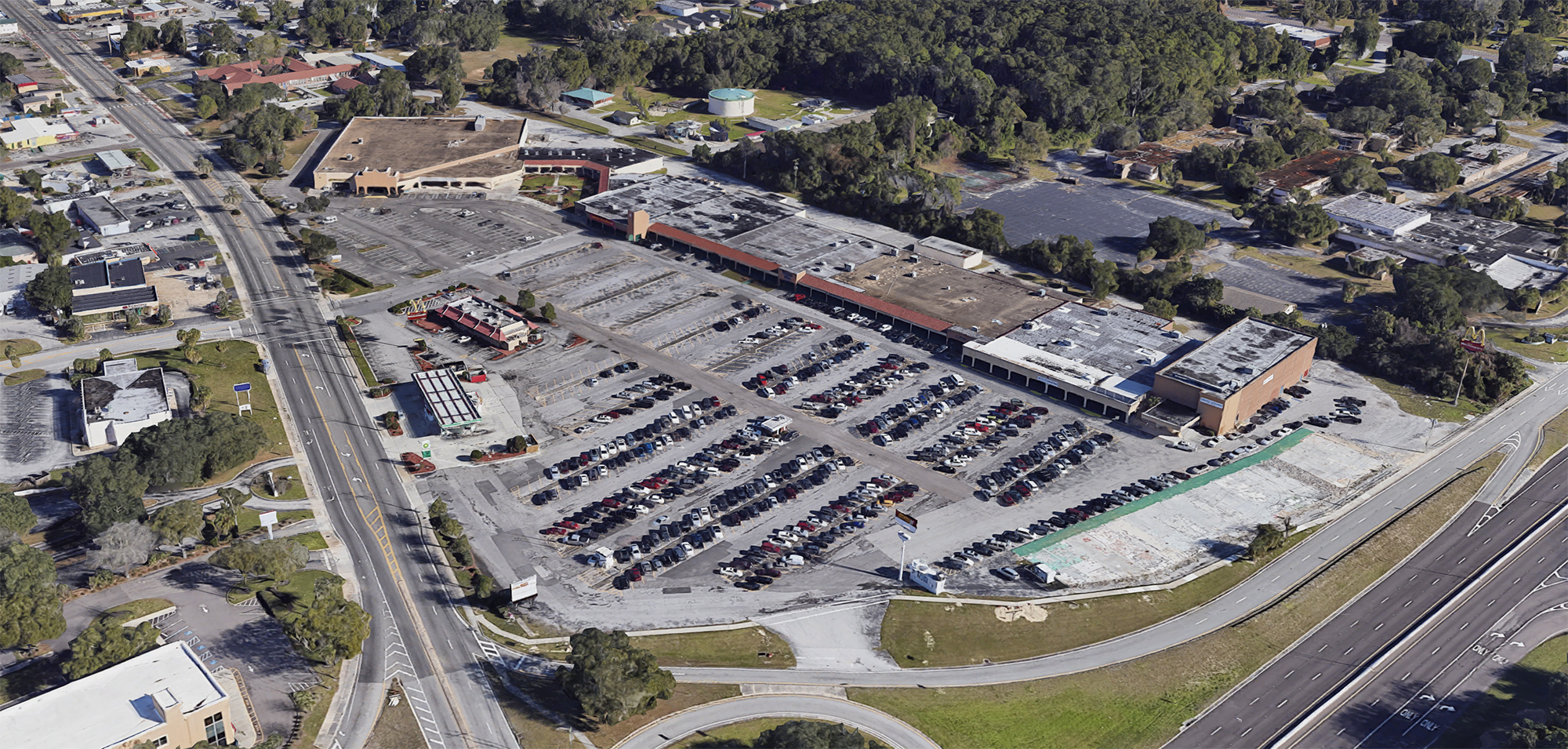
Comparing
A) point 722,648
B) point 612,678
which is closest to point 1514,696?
point 722,648

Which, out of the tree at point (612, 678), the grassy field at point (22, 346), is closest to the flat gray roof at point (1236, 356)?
the tree at point (612, 678)

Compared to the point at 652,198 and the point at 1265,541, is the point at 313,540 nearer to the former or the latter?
the point at 1265,541

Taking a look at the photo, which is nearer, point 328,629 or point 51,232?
point 328,629

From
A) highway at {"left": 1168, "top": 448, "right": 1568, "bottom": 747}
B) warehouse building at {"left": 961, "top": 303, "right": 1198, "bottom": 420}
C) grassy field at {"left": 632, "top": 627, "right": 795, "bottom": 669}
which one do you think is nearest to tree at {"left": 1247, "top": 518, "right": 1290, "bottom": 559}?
highway at {"left": 1168, "top": 448, "right": 1568, "bottom": 747}

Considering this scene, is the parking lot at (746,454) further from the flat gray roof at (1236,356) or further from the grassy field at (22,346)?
the grassy field at (22,346)

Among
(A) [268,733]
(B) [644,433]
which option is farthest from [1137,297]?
(A) [268,733]

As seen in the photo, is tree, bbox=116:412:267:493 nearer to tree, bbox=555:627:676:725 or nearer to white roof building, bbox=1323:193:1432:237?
tree, bbox=555:627:676:725

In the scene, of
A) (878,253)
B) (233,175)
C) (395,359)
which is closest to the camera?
(395,359)

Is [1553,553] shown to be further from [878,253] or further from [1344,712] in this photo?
[878,253]
